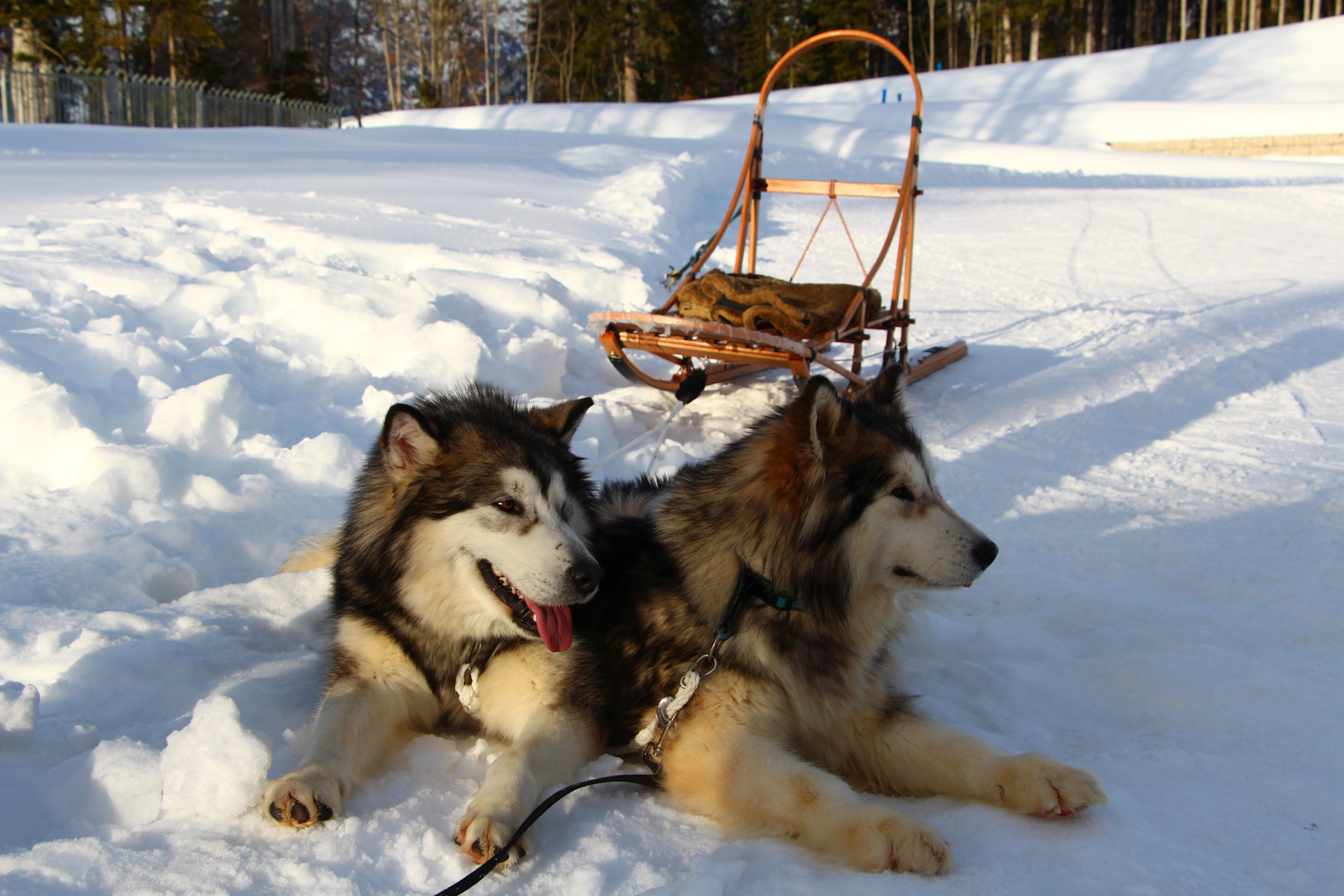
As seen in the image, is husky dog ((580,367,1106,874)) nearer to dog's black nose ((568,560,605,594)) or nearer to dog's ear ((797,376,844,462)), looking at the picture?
dog's ear ((797,376,844,462))

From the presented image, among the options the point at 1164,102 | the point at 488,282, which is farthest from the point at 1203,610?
the point at 1164,102

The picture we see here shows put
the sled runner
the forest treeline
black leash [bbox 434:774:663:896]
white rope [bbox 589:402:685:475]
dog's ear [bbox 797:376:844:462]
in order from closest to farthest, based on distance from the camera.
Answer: black leash [bbox 434:774:663:896]
dog's ear [bbox 797:376:844:462]
white rope [bbox 589:402:685:475]
the sled runner
the forest treeline

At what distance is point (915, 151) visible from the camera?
605 cm

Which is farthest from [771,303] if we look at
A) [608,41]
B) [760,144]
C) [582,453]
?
[608,41]

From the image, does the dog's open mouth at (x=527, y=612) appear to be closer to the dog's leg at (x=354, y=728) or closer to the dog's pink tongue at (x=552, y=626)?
the dog's pink tongue at (x=552, y=626)

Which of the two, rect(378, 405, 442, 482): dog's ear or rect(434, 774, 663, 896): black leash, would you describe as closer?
rect(434, 774, 663, 896): black leash

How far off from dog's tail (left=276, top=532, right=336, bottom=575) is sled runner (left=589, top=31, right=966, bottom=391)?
2276 mm

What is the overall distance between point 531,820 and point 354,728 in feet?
1.71

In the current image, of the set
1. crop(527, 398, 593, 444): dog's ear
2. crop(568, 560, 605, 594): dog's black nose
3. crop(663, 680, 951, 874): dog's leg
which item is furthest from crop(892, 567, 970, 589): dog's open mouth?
crop(527, 398, 593, 444): dog's ear

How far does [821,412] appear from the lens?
2.04 metres

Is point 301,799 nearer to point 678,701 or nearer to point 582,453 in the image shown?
point 678,701

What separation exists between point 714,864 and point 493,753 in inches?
26.7

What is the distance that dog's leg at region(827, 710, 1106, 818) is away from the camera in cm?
188

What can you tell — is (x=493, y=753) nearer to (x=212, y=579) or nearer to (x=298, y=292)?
(x=212, y=579)
